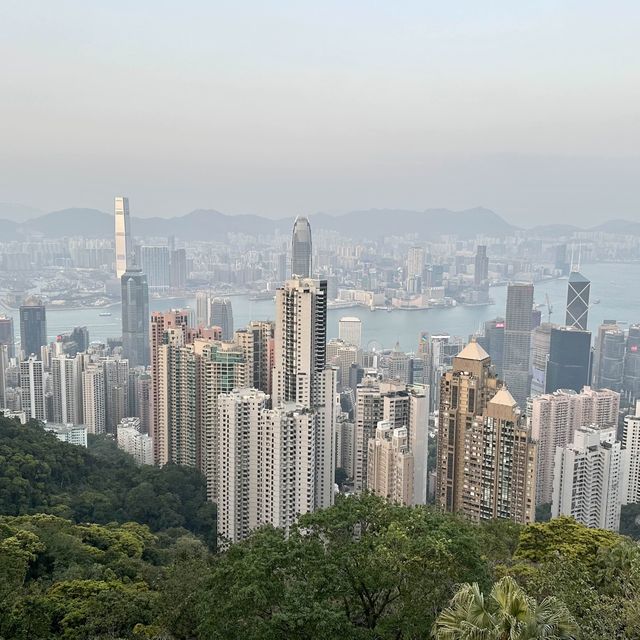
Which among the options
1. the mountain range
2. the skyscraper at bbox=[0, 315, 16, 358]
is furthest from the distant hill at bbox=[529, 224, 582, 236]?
the skyscraper at bbox=[0, 315, 16, 358]

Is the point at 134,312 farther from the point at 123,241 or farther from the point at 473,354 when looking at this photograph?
the point at 473,354

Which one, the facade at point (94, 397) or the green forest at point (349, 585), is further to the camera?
the facade at point (94, 397)

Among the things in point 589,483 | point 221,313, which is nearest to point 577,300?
point 221,313

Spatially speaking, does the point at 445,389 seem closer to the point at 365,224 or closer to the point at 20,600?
the point at 20,600

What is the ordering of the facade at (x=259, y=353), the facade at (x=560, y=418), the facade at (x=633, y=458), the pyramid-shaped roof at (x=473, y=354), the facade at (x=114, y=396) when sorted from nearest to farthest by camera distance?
the pyramid-shaped roof at (x=473, y=354) → the facade at (x=633, y=458) → the facade at (x=259, y=353) → the facade at (x=560, y=418) → the facade at (x=114, y=396)

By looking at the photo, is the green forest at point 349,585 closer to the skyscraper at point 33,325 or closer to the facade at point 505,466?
the facade at point 505,466

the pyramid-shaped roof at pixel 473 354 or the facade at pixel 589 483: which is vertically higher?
the pyramid-shaped roof at pixel 473 354

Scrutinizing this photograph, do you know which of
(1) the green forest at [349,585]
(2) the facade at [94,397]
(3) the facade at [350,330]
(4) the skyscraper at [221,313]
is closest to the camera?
(1) the green forest at [349,585]

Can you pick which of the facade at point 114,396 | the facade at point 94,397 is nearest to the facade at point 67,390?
the facade at point 94,397

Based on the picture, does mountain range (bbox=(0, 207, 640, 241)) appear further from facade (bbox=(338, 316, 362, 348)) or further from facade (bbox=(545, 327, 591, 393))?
facade (bbox=(545, 327, 591, 393))
